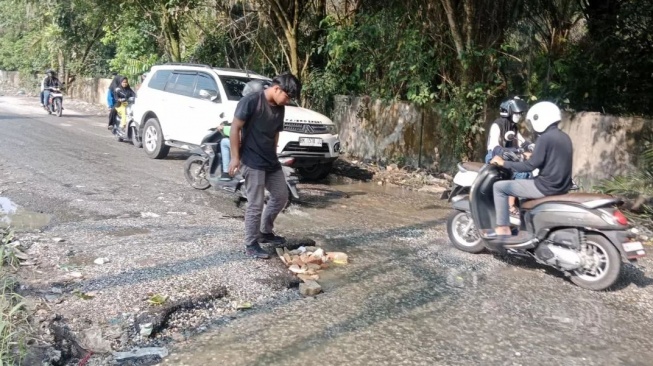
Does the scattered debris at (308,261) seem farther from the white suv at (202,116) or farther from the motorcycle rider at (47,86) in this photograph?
the motorcycle rider at (47,86)

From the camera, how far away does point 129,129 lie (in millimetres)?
14000

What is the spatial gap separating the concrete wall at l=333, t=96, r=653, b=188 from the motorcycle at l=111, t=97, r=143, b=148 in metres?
4.69

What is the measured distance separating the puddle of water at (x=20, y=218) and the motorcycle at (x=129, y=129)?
5.63 meters

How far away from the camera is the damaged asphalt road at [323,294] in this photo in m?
4.26

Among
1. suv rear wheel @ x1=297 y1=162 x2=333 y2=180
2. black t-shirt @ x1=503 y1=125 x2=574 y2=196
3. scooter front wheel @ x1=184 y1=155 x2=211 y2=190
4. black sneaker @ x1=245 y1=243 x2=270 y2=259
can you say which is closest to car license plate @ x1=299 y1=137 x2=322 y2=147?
suv rear wheel @ x1=297 y1=162 x2=333 y2=180

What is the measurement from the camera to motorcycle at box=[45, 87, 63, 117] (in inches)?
797

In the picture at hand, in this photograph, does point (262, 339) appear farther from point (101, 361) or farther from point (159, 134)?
point (159, 134)

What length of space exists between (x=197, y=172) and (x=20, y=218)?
2917 millimetres

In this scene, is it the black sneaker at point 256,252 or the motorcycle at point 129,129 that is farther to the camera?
the motorcycle at point 129,129

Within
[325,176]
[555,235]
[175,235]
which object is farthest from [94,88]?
[555,235]

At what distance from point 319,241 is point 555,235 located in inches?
100

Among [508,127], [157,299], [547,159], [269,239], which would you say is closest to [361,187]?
[508,127]

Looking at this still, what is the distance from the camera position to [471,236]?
6.84m

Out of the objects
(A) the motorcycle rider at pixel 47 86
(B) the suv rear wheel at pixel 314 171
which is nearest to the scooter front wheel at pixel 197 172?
(B) the suv rear wheel at pixel 314 171
